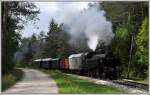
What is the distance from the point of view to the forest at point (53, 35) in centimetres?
2033

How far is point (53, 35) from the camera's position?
2116cm

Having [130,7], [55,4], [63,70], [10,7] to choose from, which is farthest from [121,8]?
[63,70]

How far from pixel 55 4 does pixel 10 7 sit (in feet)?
6.38

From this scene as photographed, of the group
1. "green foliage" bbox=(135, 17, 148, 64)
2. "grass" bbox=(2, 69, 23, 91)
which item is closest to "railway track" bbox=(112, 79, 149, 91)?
"green foliage" bbox=(135, 17, 148, 64)

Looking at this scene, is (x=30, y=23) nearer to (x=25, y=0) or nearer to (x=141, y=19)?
(x=25, y=0)

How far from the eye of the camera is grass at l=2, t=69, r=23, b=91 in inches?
769

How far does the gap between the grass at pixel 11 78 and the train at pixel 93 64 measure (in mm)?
3621

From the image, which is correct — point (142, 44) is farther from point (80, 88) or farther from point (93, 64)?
point (93, 64)

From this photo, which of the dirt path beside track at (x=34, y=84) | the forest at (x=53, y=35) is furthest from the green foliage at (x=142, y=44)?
the dirt path beside track at (x=34, y=84)

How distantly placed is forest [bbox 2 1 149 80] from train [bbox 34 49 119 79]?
268 centimetres

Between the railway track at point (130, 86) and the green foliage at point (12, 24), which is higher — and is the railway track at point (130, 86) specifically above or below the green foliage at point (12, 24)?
below

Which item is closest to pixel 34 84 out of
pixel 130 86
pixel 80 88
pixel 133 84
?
pixel 80 88

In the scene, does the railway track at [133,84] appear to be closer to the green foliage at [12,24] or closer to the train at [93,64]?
the train at [93,64]

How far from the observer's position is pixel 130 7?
67.5 ft
